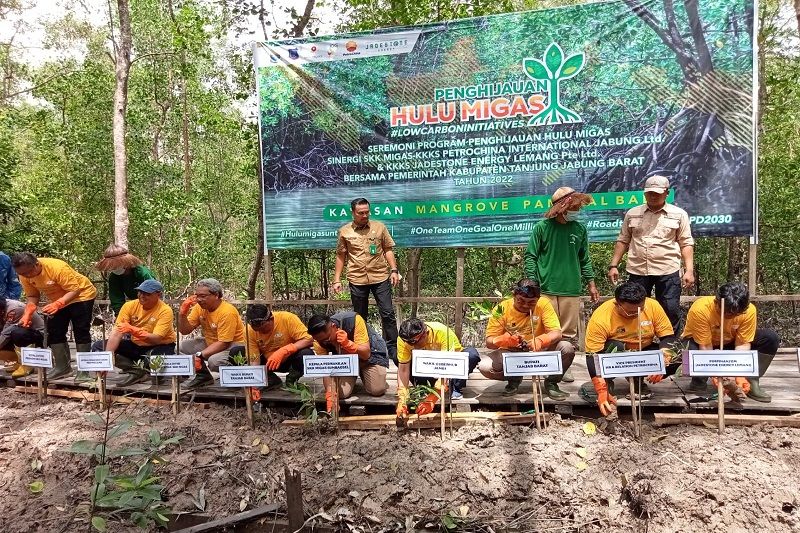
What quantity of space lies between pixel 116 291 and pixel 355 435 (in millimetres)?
3235

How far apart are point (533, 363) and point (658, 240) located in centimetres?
170

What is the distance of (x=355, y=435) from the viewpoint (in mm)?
3885

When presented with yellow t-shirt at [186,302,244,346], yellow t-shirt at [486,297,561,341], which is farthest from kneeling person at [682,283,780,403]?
yellow t-shirt at [186,302,244,346]

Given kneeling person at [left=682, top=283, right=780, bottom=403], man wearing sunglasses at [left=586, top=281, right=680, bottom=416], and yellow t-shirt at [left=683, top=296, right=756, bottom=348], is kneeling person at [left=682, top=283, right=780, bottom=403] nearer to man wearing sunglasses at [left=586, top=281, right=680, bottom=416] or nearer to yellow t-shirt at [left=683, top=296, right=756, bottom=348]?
yellow t-shirt at [left=683, top=296, right=756, bottom=348]

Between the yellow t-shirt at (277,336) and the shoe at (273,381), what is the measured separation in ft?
0.75

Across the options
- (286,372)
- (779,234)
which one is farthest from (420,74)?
(779,234)

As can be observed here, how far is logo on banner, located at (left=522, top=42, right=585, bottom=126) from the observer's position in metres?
5.25

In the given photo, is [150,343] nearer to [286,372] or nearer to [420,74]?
[286,372]

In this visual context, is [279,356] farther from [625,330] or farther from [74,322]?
[625,330]

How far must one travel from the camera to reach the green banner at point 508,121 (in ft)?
16.3

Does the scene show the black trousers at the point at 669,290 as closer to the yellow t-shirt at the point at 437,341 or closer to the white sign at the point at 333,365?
the yellow t-shirt at the point at 437,341

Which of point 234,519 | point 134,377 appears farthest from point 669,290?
point 134,377

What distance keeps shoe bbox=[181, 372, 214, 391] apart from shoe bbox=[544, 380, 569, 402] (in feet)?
10.5

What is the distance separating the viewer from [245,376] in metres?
3.92
